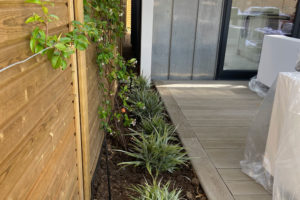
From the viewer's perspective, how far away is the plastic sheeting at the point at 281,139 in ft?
5.07

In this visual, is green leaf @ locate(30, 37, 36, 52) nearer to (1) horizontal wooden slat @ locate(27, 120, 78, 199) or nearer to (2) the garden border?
(1) horizontal wooden slat @ locate(27, 120, 78, 199)

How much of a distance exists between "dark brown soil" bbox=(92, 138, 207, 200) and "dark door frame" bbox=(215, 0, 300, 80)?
318cm

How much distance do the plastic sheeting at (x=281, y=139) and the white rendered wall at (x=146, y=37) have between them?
2.72 metres

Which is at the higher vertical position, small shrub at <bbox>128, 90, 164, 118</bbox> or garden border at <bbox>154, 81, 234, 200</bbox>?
small shrub at <bbox>128, 90, 164, 118</bbox>

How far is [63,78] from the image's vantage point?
1.16m

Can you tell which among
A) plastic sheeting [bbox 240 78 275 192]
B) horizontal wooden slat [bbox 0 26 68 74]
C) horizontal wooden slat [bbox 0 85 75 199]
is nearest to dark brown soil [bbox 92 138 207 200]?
plastic sheeting [bbox 240 78 275 192]

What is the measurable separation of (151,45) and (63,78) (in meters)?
3.36

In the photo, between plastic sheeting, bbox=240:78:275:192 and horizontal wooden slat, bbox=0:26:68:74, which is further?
plastic sheeting, bbox=240:78:275:192

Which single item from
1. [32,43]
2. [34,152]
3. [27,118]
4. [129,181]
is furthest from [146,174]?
[32,43]

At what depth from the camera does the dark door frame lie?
4.66 metres

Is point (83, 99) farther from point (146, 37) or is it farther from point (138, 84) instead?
point (146, 37)

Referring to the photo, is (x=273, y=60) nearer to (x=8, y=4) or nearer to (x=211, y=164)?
(x=211, y=164)

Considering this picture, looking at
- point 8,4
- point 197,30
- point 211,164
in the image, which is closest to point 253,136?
point 211,164

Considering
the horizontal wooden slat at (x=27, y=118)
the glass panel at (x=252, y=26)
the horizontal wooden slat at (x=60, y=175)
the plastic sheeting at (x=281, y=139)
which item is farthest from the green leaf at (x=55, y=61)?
the glass panel at (x=252, y=26)
